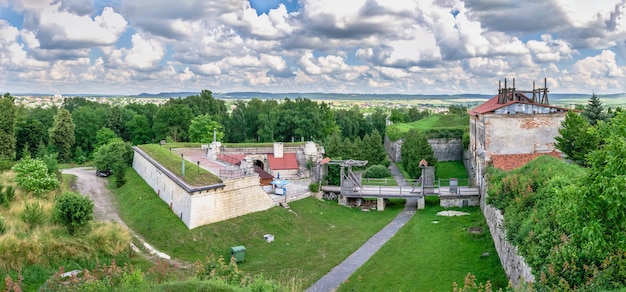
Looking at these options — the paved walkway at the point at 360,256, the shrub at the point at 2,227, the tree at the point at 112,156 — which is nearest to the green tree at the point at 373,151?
the paved walkway at the point at 360,256

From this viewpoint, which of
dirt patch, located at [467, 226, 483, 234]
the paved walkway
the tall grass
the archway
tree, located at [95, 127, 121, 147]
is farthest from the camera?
tree, located at [95, 127, 121, 147]

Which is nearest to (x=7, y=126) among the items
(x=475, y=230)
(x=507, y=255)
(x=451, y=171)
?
(x=451, y=171)

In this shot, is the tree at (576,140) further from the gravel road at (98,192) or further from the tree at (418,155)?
the gravel road at (98,192)

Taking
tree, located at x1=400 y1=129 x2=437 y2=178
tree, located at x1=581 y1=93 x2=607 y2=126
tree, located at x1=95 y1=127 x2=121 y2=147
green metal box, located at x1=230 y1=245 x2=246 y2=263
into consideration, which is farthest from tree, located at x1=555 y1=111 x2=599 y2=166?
tree, located at x1=95 y1=127 x2=121 y2=147

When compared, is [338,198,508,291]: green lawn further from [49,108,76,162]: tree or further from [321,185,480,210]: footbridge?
[49,108,76,162]: tree

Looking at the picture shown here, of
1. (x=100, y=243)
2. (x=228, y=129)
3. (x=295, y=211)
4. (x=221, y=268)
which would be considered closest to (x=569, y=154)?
(x=295, y=211)

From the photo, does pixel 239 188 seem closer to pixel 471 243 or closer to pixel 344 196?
pixel 344 196
